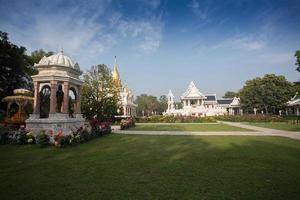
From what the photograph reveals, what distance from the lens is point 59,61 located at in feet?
44.5

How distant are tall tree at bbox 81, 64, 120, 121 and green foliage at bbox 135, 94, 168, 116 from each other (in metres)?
55.3

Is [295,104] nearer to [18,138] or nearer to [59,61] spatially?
[59,61]

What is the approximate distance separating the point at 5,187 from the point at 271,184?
622 cm

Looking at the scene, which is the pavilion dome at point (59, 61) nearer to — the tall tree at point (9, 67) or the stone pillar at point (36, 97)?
the stone pillar at point (36, 97)

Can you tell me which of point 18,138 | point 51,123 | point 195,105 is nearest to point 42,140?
point 18,138

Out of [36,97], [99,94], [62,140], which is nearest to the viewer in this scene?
[62,140]

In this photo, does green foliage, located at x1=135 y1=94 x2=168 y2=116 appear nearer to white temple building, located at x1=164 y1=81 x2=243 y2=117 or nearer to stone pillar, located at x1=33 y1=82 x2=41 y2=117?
white temple building, located at x1=164 y1=81 x2=243 y2=117

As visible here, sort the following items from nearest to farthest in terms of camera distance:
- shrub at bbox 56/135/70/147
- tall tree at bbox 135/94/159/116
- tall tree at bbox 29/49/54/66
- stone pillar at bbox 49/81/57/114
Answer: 1. shrub at bbox 56/135/70/147
2. stone pillar at bbox 49/81/57/114
3. tall tree at bbox 29/49/54/66
4. tall tree at bbox 135/94/159/116

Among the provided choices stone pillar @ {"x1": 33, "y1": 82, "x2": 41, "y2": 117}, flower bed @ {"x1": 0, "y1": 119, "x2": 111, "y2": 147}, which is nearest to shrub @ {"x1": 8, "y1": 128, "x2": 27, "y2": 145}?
flower bed @ {"x1": 0, "y1": 119, "x2": 111, "y2": 147}

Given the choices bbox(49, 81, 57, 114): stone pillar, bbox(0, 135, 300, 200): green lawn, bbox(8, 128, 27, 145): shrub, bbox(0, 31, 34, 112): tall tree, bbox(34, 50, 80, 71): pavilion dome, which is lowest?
bbox(0, 135, 300, 200): green lawn

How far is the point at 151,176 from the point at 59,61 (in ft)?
37.9

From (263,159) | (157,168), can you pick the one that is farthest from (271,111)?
(157,168)

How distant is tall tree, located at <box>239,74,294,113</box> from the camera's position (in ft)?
149

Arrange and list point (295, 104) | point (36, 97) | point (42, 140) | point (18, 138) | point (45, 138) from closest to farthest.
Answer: point (42, 140)
point (45, 138)
point (18, 138)
point (36, 97)
point (295, 104)
